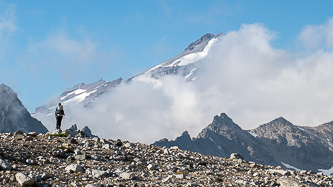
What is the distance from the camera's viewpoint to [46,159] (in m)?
23.9

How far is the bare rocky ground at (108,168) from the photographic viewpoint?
68.6 ft

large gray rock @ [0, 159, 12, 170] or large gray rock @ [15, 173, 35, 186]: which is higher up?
large gray rock @ [0, 159, 12, 170]

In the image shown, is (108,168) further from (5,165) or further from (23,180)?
(23,180)

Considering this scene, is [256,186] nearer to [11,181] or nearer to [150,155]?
[150,155]

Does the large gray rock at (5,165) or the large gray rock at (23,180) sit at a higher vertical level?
the large gray rock at (5,165)

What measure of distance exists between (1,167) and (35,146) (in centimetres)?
618

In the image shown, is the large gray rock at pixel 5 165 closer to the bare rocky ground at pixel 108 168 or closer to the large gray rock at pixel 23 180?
the bare rocky ground at pixel 108 168

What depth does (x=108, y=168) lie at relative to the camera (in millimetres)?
24109

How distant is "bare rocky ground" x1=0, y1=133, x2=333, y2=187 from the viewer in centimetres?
2092

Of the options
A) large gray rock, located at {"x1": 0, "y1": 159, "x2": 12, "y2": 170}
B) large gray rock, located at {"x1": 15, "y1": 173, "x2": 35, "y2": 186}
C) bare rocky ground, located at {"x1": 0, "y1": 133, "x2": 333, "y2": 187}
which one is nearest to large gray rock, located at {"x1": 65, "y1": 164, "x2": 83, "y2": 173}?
bare rocky ground, located at {"x1": 0, "y1": 133, "x2": 333, "y2": 187}

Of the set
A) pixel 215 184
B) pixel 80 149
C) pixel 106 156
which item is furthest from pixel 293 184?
pixel 80 149

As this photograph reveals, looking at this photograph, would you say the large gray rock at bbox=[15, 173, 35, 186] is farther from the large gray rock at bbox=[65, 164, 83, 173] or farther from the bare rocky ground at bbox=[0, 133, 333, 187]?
the large gray rock at bbox=[65, 164, 83, 173]

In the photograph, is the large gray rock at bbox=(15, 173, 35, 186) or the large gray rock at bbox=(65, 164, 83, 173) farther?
the large gray rock at bbox=(65, 164, 83, 173)

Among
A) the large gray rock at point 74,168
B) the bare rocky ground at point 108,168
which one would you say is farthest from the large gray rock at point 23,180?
the large gray rock at point 74,168
